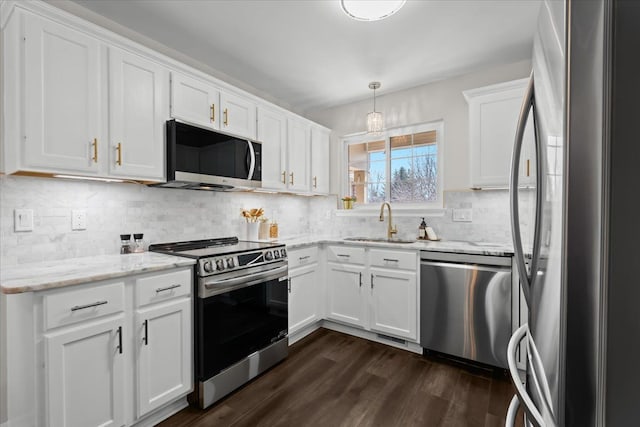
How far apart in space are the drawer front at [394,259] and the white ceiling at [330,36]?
1779 mm

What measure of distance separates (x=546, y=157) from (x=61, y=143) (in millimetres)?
2229

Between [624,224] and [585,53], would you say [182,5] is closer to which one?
[585,53]

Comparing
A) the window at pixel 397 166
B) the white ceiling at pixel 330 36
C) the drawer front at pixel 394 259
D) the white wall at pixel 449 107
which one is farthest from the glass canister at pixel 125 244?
the white wall at pixel 449 107

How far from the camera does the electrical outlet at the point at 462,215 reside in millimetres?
3082

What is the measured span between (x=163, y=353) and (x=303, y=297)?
142 cm

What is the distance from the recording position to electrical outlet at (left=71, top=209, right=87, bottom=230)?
2.02 m

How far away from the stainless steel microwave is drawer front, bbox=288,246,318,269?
73cm

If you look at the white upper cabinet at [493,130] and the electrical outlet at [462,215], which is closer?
the white upper cabinet at [493,130]

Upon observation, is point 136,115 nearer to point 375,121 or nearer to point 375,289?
point 375,121

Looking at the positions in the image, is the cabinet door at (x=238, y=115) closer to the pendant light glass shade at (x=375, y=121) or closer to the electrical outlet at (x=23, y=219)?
the pendant light glass shade at (x=375, y=121)

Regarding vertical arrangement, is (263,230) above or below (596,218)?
below

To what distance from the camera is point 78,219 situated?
6.69 feet

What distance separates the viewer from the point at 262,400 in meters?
2.07

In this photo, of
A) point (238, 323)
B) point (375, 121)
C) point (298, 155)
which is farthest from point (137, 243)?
point (375, 121)
